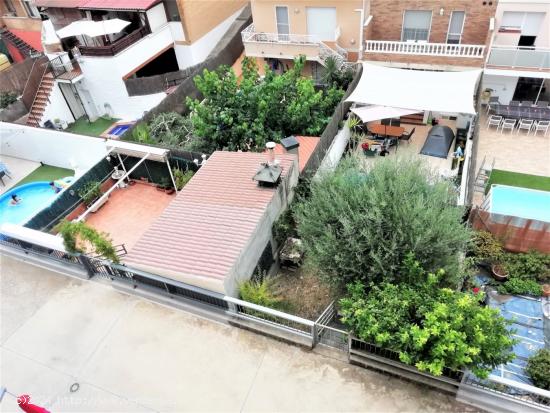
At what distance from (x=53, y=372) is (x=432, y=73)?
20904 millimetres

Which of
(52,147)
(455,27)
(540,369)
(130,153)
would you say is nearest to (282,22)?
(455,27)

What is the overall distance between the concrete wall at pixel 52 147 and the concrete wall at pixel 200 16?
470 inches

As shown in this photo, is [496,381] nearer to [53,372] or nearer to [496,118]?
[53,372]

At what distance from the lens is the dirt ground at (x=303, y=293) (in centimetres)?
1215

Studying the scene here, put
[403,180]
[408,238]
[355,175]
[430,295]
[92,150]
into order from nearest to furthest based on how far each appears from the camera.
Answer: [430,295] → [408,238] → [403,180] → [355,175] → [92,150]

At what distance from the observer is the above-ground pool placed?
62.6 ft

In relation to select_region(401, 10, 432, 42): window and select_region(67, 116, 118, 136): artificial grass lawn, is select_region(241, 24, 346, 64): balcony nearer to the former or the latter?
select_region(401, 10, 432, 42): window

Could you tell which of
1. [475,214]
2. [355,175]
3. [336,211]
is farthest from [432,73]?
[336,211]

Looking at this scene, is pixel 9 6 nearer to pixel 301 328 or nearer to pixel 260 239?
pixel 260 239

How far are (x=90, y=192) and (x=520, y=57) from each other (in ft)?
72.7

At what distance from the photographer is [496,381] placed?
8.45 metres

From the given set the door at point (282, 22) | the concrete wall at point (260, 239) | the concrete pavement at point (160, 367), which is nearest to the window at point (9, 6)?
the door at point (282, 22)

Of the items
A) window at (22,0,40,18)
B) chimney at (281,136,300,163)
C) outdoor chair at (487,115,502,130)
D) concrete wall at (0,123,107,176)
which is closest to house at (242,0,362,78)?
outdoor chair at (487,115,502,130)

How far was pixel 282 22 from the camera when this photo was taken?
79.5ft
